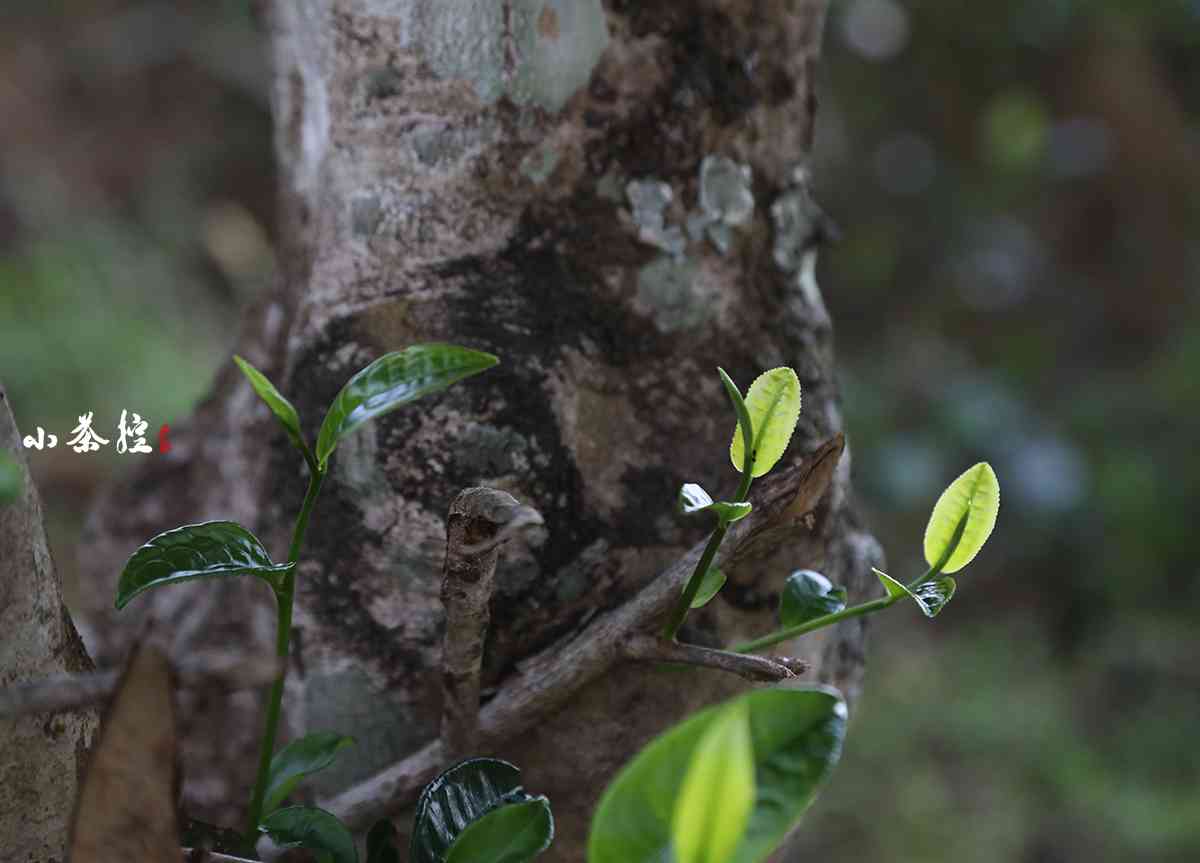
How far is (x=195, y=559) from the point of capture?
1.29 ft

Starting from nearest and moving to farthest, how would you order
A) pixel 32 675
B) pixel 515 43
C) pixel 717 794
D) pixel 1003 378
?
pixel 717 794 < pixel 32 675 < pixel 515 43 < pixel 1003 378

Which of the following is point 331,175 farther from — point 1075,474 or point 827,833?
point 1075,474

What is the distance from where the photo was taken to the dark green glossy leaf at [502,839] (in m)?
0.38

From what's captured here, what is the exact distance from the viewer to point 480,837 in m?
0.39

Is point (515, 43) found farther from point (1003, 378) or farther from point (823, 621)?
point (1003, 378)

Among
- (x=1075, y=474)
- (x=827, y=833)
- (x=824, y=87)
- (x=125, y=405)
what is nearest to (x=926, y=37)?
(x=824, y=87)

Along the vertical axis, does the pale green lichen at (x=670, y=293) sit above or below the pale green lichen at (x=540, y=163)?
below

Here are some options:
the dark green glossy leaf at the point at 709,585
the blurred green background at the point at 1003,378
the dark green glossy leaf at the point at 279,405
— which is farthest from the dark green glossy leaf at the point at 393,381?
the blurred green background at the point at 1003,378

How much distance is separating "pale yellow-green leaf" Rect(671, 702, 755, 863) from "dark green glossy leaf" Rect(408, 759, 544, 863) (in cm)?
15

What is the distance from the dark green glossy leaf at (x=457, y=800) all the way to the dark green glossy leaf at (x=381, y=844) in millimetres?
38

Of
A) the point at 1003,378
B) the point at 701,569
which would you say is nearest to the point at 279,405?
the point at 701,569

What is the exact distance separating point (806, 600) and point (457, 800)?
0.14 metres

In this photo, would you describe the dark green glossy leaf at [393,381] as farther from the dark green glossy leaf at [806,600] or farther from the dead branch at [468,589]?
the dark green glossy leaf at [806,600]

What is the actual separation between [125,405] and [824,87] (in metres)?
1.32
